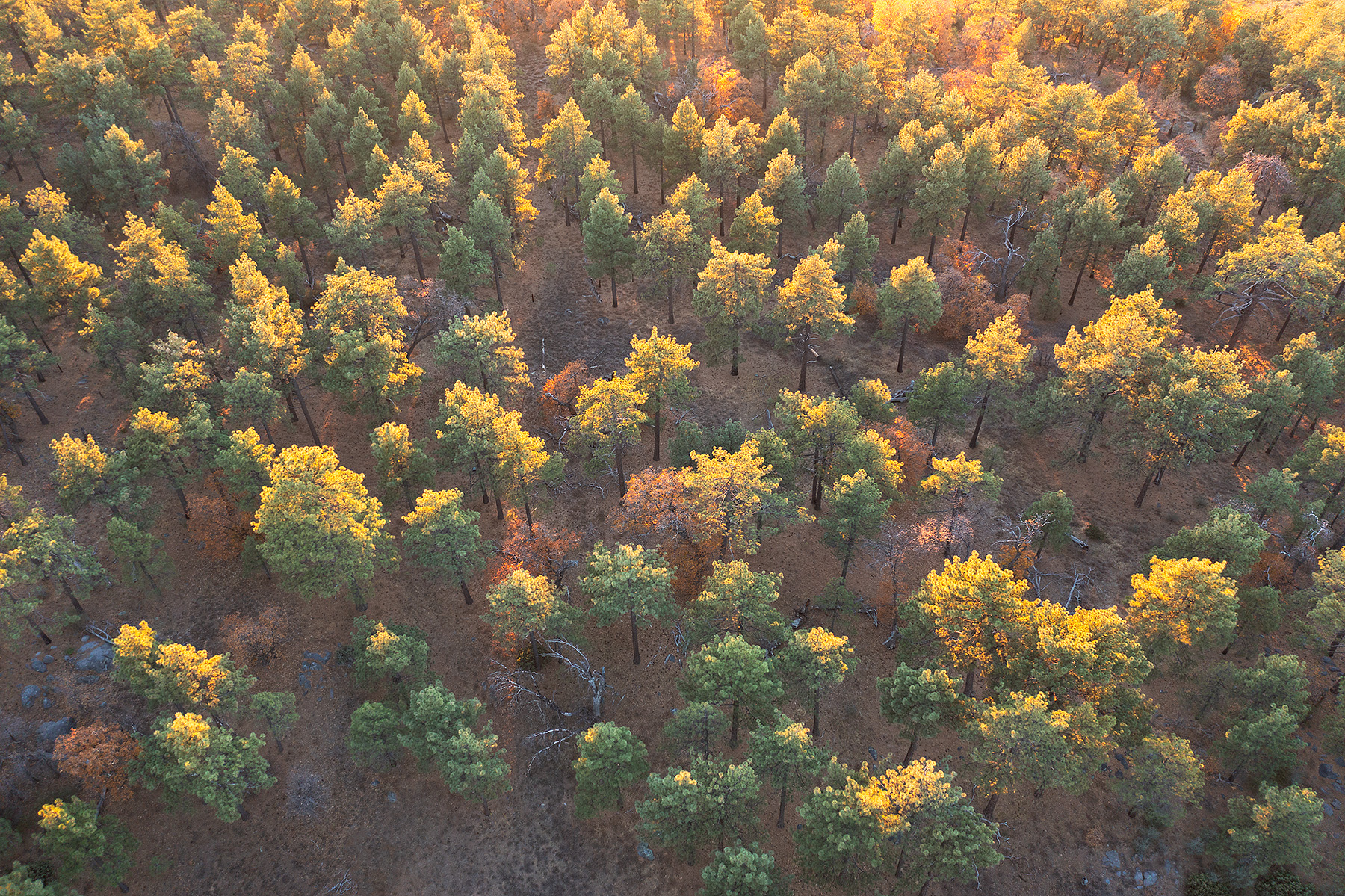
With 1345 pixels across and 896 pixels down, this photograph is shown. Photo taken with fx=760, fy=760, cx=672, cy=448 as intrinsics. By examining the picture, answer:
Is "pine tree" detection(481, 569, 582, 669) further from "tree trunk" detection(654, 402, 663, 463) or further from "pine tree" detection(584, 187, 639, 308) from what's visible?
"pine tree" detection(584, 187, 639, 308)

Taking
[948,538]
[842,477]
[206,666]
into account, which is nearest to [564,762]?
[206,666]

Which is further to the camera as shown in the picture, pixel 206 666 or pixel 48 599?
pixel 48 599

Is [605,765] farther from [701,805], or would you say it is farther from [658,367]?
[658,367]

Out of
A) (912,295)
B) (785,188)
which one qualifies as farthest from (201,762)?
(785,188)

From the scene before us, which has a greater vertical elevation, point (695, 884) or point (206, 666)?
point (206, 666)

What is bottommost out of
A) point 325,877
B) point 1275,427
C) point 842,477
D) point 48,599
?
point 325,877

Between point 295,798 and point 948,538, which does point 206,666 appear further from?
point 948,538

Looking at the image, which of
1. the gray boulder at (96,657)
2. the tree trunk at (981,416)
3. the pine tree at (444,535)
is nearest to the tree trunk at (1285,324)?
the tree trunk at (981,416)
